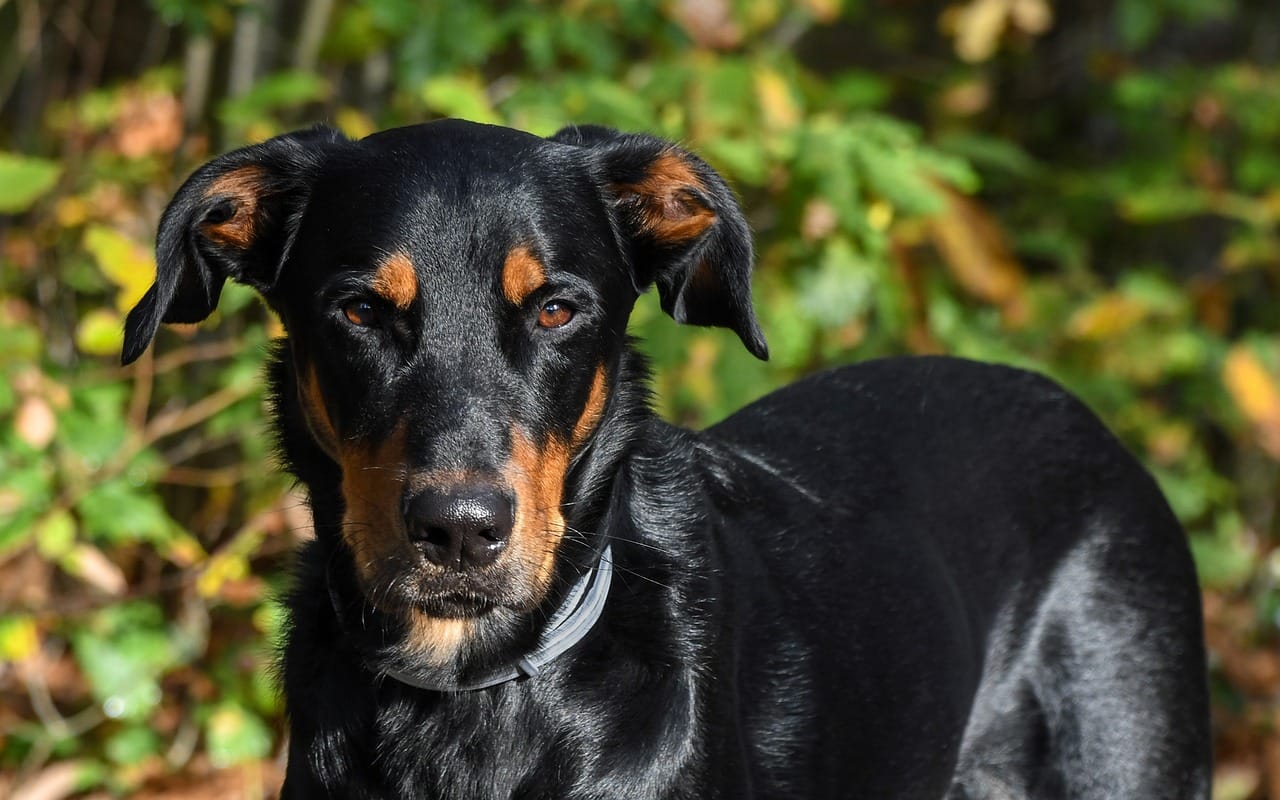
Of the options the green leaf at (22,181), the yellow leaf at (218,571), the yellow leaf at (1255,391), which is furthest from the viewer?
the yellow leaf at (1255,391)

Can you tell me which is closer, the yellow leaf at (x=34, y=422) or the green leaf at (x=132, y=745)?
the yellow leaf at (x=34, y=422)

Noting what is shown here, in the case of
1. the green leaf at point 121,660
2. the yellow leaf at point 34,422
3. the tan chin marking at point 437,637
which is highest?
the tan chin marking at point 437,637

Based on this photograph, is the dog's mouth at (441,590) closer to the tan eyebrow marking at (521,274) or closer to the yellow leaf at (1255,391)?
the tan eyebrow marking at (521,274)

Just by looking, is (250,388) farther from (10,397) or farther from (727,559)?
(727,559)

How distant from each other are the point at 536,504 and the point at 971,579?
1427 mm

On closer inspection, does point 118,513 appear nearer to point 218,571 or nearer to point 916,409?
point 218,571

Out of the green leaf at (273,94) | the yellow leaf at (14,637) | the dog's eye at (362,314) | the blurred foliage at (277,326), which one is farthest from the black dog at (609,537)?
the yellow leaf at (14,637)

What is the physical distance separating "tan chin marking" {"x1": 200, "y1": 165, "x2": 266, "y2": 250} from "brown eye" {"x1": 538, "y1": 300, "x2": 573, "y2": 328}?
691 millimetres

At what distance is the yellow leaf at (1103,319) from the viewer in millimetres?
6812

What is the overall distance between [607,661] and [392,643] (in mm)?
419

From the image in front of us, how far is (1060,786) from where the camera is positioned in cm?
384

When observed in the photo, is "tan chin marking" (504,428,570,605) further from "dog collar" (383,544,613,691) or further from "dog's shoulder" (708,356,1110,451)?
"dog's shoulder" (708,356,1110,451)

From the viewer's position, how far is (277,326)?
5.12 m

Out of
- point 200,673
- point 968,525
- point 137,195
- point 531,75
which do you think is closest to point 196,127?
point 137,195
